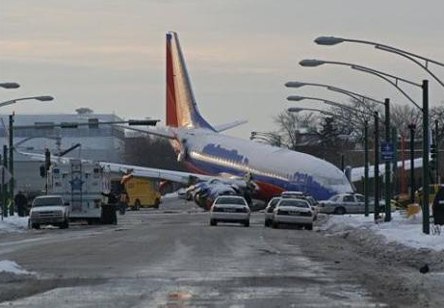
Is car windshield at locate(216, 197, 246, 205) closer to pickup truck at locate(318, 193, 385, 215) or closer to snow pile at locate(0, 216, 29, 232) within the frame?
snow pile at locate(0, 216, 29, 232)

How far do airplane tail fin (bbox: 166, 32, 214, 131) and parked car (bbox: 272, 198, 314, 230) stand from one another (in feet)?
172

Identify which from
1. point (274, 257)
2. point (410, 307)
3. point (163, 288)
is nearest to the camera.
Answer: point (410, 307)

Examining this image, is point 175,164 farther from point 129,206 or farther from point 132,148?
point 129,206

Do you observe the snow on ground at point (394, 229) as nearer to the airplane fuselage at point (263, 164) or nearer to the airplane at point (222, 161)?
the airplane at point (222, 161)

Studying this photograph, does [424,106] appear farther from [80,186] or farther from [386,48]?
[80,186]

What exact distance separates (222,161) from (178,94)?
2043 cm

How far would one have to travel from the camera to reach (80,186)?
53781 mm

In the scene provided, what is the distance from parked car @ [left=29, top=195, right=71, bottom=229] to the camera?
49062mm

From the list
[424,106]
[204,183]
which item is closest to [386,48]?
[424,106]

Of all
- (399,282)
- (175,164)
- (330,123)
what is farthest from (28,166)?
(399,282)

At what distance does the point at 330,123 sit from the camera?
525 ft

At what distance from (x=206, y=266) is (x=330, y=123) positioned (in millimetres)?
137850

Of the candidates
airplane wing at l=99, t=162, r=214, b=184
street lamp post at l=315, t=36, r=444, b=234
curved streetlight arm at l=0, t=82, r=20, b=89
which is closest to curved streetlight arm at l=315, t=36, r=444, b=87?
street lamp post at l=315, t=36, r=444, b=234

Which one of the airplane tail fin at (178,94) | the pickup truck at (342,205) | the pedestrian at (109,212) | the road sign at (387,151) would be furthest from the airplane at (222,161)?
the road sign at (387,151)
